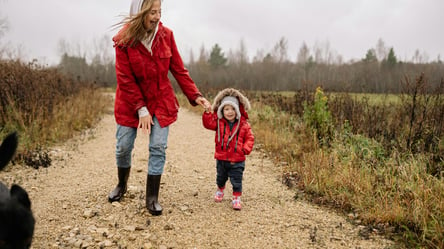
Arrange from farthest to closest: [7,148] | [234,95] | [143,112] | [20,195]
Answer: [234,95]
[143,112]
[7,148]
[20,195]

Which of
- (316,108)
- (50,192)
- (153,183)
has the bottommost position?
(50,192)

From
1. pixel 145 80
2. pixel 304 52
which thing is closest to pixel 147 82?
pixel 145 80

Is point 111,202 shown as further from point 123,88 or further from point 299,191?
point 299,191

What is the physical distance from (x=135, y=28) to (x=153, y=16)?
0.21 meters

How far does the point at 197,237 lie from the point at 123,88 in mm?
1621

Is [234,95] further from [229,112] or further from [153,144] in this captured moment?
[153,144]

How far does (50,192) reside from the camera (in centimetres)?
427

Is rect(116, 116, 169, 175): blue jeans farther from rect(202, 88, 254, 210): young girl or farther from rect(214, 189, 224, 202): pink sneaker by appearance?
rect(214, 189, 224, 202): pink sneaker

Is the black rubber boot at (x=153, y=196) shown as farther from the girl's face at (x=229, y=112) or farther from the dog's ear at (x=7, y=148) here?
the dog's ear at (x=7, y=148)

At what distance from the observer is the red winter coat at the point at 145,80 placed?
3316 mm

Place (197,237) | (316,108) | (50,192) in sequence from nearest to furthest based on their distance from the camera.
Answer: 1. (197,237)
2. (50,192)
3. (316,108)

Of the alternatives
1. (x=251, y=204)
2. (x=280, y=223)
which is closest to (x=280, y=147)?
(x=251, y=204)

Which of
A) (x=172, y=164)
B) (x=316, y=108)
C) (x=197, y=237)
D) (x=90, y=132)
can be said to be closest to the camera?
(x=197, y=237)

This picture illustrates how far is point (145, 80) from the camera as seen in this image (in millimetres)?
3406
